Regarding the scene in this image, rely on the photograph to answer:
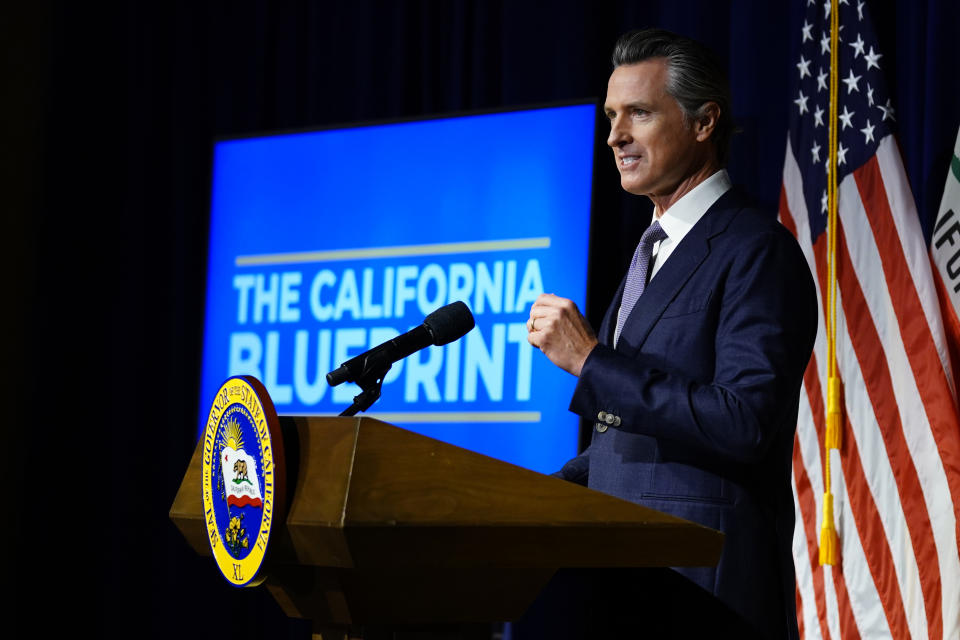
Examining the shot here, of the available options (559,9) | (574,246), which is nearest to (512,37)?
(559,9)

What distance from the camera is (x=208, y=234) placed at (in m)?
3.76

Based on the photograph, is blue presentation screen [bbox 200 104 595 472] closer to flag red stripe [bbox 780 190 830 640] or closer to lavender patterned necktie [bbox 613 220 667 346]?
flag red stripe [bbox 780 190 830 640]

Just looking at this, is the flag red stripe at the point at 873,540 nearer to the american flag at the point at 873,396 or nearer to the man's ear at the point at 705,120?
the american flag at the point at 873,396

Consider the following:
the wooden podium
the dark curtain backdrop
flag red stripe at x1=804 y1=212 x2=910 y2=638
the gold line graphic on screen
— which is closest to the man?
the wooden podium

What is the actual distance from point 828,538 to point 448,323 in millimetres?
1693

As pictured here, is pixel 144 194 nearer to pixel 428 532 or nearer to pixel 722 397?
pixel 722 397

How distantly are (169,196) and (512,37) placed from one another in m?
1.66

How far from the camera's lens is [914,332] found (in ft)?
9.03

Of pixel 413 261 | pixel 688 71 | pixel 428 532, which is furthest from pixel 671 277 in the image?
pixel 413 261

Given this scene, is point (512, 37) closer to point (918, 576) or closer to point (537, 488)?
point (918, 576)

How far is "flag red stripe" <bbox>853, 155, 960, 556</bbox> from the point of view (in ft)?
8.70

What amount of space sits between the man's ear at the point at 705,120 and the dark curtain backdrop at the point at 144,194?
173 centimetres

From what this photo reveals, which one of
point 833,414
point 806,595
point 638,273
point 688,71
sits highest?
point 688,71

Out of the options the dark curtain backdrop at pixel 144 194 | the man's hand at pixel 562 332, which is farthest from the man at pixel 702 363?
the dark curtain backdrop at pixel 144 194
